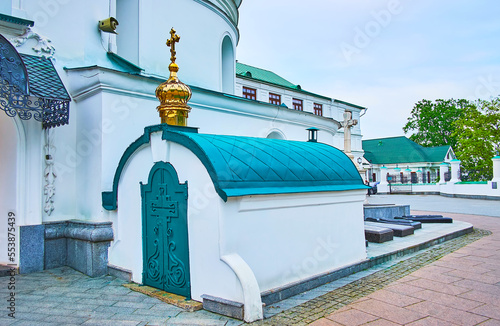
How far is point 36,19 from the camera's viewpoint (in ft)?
21.8

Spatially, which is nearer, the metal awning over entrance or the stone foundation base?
the metal awning over entrance

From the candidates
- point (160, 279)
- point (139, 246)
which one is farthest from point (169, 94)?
point (160, 279)

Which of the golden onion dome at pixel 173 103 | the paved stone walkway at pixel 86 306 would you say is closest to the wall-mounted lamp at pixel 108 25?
the golden onion dome at pixel 173 103

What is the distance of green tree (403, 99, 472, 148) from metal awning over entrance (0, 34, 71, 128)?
→ 5751 centimetres

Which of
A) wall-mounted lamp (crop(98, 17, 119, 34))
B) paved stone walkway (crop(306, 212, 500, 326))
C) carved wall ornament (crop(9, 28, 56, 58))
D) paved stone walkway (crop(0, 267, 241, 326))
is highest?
wall-mounted lamp (crop(98, 17, 119, 34))

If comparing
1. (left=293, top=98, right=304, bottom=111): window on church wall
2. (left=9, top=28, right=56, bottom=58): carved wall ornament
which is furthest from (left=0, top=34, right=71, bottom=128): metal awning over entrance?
(left=293, top=98, right=304, bottom=111): window on church wall

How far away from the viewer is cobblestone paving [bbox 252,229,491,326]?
13.6 ft

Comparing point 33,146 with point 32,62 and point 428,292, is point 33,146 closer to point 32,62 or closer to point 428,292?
point 32,62

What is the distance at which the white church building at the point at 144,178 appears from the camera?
180 inches

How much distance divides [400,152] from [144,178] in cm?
5010

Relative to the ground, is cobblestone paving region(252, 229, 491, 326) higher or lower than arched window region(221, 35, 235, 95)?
lower

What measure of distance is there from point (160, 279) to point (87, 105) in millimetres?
3506

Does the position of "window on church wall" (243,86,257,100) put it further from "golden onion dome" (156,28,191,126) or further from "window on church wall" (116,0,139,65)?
"golden onion dome" (156,28,191,126)

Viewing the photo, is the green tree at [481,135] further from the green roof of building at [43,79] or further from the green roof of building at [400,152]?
the green roof of building at [43,79]
